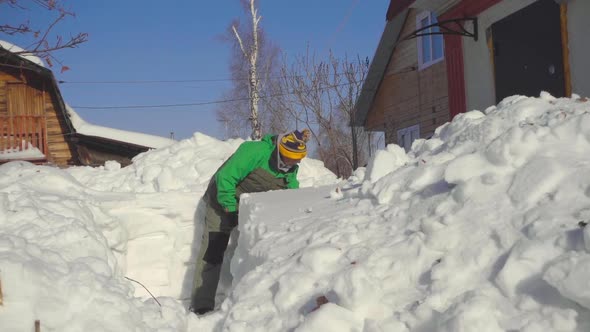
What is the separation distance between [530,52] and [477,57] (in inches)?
48.9

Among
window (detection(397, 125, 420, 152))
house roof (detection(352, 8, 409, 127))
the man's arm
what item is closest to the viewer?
the man's arm

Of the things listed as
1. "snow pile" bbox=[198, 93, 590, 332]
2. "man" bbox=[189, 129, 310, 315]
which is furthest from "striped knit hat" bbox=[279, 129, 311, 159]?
"snow pile" bbox=[198, 93, 590, 332]

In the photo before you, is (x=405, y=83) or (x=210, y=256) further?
(x=405, y=83)

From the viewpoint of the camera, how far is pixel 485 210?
259 centimetres

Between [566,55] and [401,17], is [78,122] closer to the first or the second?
[401,17]

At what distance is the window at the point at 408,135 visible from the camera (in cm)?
1248

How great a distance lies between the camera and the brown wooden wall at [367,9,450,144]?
446 inches

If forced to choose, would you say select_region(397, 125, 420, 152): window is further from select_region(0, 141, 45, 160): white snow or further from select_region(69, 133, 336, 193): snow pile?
select_region(0, 141, 45, 160): white snow

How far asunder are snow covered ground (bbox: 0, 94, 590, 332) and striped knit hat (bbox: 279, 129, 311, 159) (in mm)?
786

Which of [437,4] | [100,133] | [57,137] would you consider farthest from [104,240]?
[57,137]

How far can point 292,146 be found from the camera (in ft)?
16.7

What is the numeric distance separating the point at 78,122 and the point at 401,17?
358 inches

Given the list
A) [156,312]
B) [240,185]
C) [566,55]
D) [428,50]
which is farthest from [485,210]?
[428,50]

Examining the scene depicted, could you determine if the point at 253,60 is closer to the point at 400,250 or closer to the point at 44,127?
the point at 44,127
